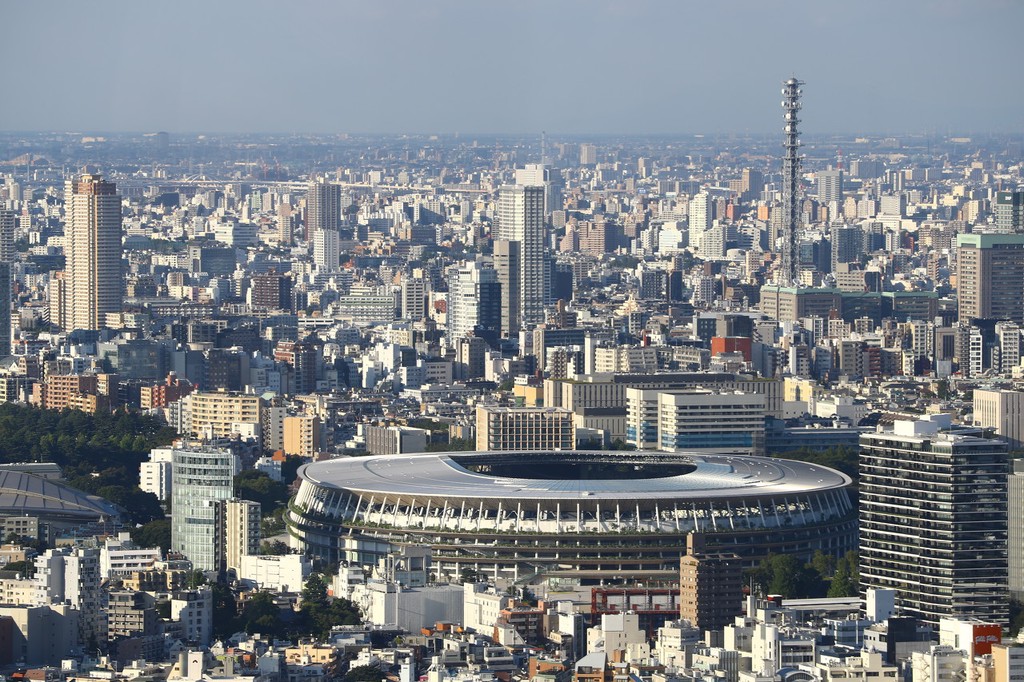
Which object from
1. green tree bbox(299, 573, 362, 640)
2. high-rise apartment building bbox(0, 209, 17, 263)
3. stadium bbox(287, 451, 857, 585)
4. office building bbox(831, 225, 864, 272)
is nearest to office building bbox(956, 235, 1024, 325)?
office building bbox(831, 225, 864, 272)

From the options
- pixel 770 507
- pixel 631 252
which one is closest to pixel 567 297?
pixel 631 252

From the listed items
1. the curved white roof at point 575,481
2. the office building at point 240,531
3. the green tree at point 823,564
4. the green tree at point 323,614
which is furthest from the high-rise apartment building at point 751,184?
the green tree at point 323,614

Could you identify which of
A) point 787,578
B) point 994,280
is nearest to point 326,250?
point 994,280

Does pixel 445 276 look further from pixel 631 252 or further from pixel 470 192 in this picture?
pixel 470 192

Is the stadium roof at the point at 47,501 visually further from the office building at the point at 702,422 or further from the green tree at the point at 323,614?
the office building at the point at 702,422

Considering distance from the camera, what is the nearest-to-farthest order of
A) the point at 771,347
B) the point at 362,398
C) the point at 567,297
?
1. the point at 362,398
2. the point at 771,347
3. the point at 567,297

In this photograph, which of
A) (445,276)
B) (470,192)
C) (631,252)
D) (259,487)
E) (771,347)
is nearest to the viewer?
(259,487)
